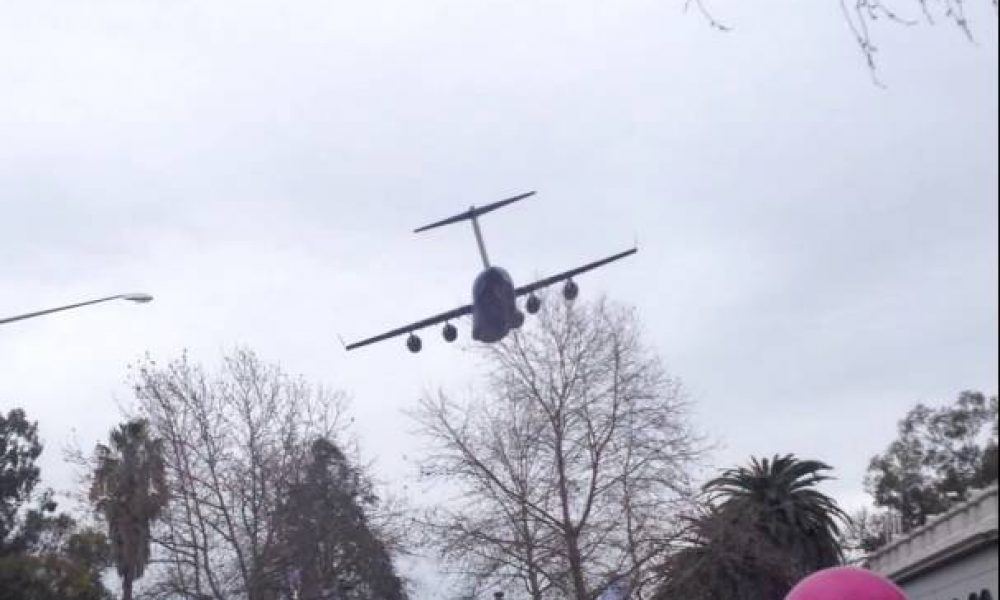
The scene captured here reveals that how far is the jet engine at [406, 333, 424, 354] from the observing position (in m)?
37.2

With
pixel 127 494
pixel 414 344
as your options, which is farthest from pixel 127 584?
pixel 414 344

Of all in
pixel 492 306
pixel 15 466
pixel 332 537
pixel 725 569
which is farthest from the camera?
pixel 15 466

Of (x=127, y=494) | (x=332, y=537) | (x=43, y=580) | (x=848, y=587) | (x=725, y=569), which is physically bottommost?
(x=848, y=587)

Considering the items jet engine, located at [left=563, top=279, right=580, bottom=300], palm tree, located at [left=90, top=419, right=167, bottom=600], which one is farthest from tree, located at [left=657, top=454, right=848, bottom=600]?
palm tree, located at [left=90, top=419, right=167, bottom=600]

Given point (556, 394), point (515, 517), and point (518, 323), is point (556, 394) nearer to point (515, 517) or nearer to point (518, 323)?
point (515, 517)

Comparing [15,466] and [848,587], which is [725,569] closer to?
[848,587]

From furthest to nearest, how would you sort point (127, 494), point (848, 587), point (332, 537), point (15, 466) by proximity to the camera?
1. point (15, 466)
2. point (127, 494)
3. point (332, 537)
4. point (848, 587)

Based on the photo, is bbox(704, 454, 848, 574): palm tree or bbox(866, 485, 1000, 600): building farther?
bbox(704, 454, 848, 574): palm tree

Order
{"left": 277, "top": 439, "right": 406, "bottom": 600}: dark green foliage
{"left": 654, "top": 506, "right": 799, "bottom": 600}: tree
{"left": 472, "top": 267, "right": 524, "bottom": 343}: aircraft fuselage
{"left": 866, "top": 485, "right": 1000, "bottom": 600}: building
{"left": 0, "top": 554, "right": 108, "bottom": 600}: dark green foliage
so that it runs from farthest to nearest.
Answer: {"left": 0, "top": 554, "right": 108, "bottom": 600}: dark green foliage, {"left": 277, "top": 439, "right": 406, "bottom": 600}: dark green foliage, {"left": 654, "top": 506, "right": 799, "bottom": 600}: tree, {"left": 472, "top": 267, "right": 524, "bottom": 343}: aircraft fuselage, {"left": 866, "top": 485, "right": 1000, "bottom": 600}: building

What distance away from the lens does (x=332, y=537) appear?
45156 mm

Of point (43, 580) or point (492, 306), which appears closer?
point (492, 306)

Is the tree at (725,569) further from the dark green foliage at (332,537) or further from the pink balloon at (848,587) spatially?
the pink balloon at (848,587)

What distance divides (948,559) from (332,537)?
69.2 feet

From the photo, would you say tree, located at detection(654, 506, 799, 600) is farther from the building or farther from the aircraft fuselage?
the aircraft fuselage
